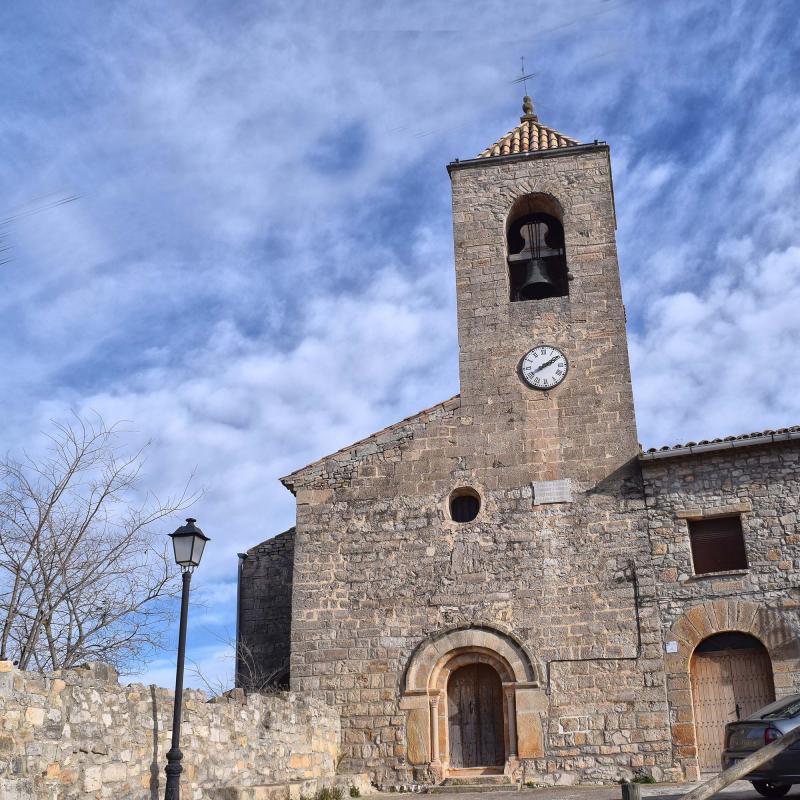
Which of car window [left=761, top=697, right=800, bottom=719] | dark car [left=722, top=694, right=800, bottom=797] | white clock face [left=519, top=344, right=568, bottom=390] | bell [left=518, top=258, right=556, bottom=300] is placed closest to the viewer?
dark car [left=722, top=694, right=800, bottom=797]

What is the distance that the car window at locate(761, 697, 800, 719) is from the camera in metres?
8.67

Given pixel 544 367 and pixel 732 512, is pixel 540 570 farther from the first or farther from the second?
pixel 544 367

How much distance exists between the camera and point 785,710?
877cm

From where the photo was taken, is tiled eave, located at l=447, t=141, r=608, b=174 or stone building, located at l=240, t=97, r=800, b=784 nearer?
stone building, located at l=240, t=97, r=800, b=784

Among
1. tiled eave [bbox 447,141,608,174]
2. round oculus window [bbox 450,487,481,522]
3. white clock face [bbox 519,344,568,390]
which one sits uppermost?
tiled eave [bbox 447,141,608,174]

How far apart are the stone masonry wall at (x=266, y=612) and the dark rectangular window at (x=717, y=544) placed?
6458 millimetres

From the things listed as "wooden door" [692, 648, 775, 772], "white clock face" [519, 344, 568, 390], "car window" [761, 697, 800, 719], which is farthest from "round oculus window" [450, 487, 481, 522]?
"car window" [761, 697, 800, 719]

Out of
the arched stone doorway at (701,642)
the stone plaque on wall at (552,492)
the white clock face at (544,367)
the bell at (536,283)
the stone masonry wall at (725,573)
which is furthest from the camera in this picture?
the bell at (536,283)

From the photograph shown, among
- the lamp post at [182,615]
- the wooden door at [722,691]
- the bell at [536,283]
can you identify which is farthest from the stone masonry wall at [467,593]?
the lamp post at [182,615]

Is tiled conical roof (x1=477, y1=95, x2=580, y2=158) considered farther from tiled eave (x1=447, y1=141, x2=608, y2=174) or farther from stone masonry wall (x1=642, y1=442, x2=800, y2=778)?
stone masonry wall (x1=642, y1=442, x2=800, y2=778)

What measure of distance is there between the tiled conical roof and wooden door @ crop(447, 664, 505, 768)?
29.4ft

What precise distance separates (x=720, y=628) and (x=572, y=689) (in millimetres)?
2183

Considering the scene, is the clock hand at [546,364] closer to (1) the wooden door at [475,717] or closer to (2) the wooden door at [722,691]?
(1) the wooden door at [475,717]

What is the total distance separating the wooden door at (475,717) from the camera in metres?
13.2
